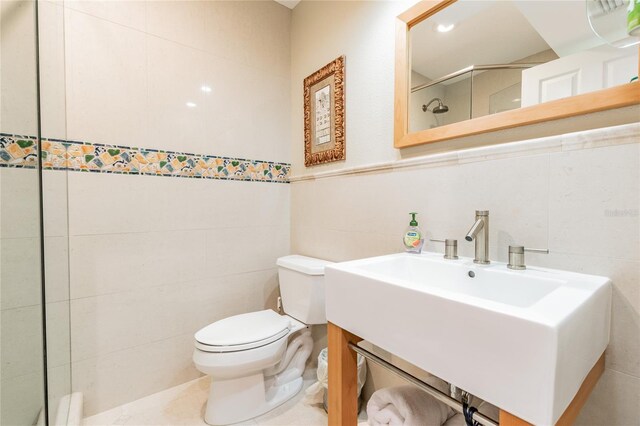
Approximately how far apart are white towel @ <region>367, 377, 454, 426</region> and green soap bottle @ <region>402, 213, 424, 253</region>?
0.44 metres

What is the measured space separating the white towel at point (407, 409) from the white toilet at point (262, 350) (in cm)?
57

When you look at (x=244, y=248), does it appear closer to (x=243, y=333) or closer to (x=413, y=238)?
(x=243, y=333)

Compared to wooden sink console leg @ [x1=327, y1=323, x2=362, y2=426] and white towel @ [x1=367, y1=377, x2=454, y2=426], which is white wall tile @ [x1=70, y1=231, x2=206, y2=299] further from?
white towel @ [x1=367, y1=377, x2=454, y2=426]

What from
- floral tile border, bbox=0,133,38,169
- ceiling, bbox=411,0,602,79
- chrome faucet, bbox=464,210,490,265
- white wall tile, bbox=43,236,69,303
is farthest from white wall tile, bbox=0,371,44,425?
ceiling, bbox=411,0,602,79

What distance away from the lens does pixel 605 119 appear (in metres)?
0.73

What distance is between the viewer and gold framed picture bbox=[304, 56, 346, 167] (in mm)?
1497

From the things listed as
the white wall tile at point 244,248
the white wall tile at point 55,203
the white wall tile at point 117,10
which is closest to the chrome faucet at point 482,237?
the white wall tile at point 244,248

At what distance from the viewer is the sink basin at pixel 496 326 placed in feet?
1.45

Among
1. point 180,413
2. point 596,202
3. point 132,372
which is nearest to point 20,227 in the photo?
point 132,372

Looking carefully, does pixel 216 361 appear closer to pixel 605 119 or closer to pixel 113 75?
pixel 113 75

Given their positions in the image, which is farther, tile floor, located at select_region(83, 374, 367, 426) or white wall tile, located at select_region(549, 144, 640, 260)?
tile floor, located at select_region(83, 374, 367, 426)

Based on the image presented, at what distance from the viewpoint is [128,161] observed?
1386mm

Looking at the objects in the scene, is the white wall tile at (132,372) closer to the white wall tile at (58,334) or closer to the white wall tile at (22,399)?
the white wall tile at (58,334)

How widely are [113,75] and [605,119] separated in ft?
6.22
